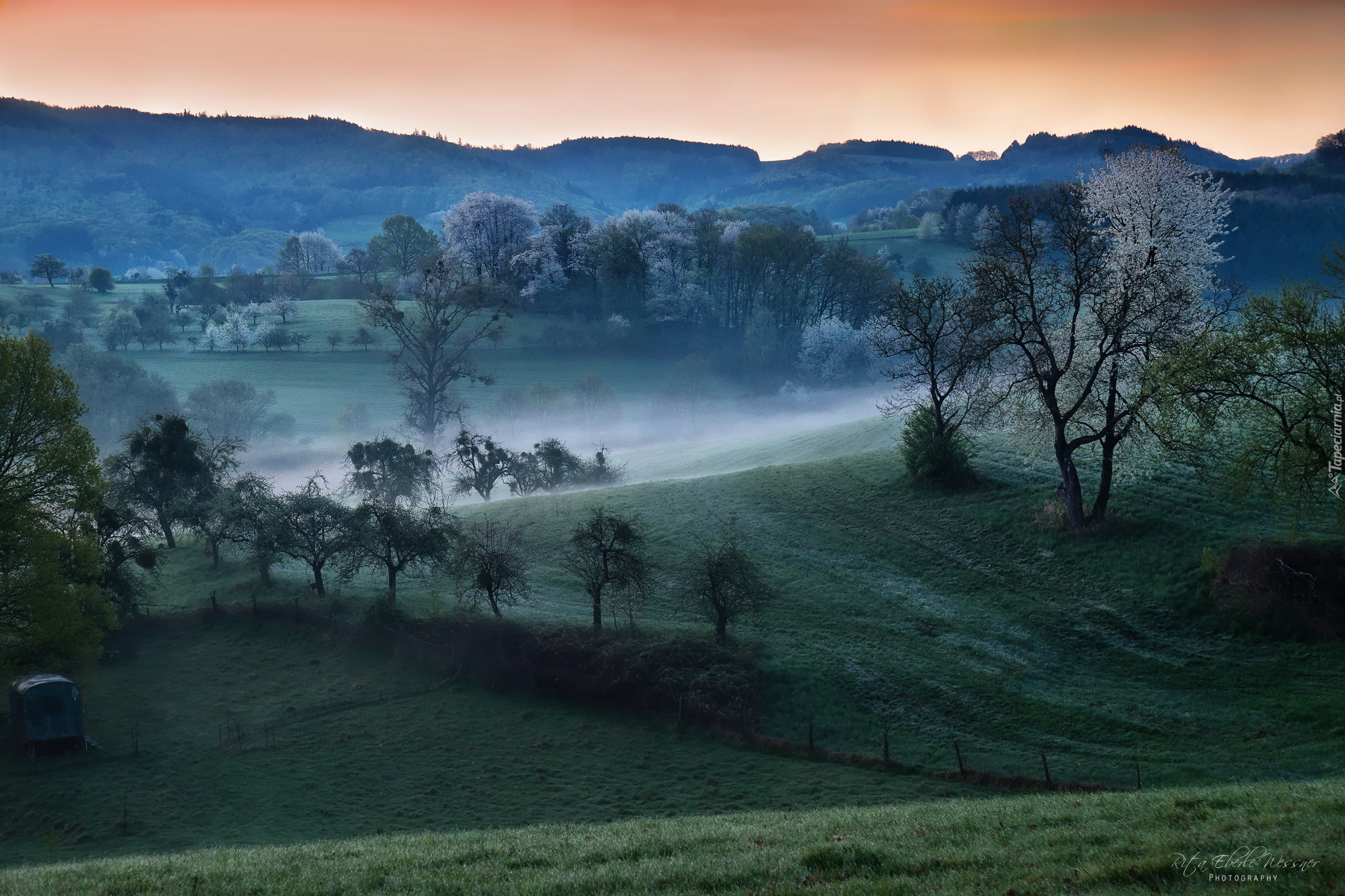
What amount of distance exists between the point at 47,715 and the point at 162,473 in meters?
25.7

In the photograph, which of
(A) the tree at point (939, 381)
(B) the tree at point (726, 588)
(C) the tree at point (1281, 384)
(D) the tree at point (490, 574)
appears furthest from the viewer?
(A) the tree at point (939, 381)

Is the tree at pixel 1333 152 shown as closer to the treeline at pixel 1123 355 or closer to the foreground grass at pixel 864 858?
the treeline at pixel 1123 355

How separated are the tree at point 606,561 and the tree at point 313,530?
12797 millimetres

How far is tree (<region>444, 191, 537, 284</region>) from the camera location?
132 metres

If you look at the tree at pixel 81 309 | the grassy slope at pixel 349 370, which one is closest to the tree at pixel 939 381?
the grassy slope at pixel 349 370

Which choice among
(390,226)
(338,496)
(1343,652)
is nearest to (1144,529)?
(1343,652)

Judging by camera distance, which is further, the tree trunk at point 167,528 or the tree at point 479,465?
the tree at point 479,465

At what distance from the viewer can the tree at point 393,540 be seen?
42906 millimetres

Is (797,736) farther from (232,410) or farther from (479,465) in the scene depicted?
(232,410)

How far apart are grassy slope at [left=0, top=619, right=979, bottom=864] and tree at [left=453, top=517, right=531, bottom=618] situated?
14.9 feet

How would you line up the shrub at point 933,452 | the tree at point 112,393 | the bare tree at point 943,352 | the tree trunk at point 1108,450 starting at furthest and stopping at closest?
the tree at point 112,393 < the shrub at point 933,452 < the bare tree at point 943,352 < the tree trunk at point 1108,450

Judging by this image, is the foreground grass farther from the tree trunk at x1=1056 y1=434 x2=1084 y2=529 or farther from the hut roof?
the tree trunk at x1=1056 y1=434 x2=1084 y2=529

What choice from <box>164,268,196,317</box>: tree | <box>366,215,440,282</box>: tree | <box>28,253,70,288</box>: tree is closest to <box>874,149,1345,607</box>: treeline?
<box>366,215,440,282</box>: tree

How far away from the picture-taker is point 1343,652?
97.4 ft
